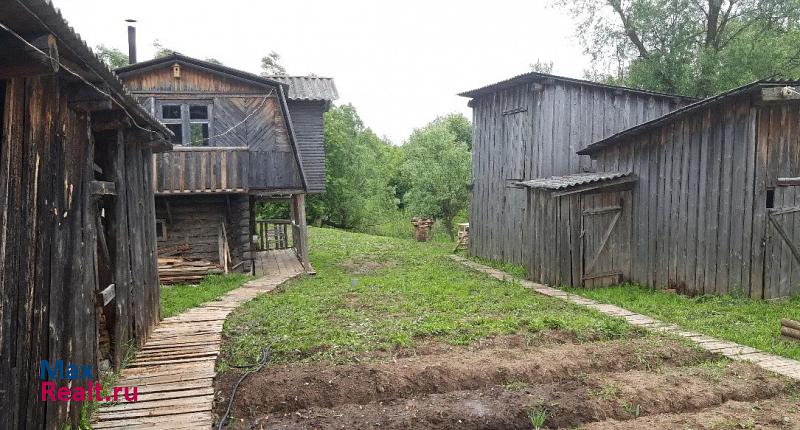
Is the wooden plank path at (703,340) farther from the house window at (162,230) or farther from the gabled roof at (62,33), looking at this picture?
the house window at (162,230)

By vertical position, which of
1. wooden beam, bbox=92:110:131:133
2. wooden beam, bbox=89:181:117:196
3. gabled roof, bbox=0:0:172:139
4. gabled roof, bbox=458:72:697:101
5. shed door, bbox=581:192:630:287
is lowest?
shed door, bbox=581:192:630:287

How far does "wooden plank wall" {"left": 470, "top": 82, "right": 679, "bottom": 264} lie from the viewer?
15180mm

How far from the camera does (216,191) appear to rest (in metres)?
13.8

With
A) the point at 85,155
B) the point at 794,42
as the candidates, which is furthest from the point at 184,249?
the point at 794,42

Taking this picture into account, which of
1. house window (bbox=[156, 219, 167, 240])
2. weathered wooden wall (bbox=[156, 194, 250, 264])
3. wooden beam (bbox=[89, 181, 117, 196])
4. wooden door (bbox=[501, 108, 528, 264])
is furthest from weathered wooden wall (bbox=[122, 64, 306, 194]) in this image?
wooden beam (bbox=[89, 181, 117, 196])

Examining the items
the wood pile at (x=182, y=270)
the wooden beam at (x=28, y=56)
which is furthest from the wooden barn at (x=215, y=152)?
the wooden beam at (x=28, y=56)

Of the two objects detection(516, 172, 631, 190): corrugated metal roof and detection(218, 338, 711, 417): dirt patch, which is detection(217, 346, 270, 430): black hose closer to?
detection(218, 338, 711, 417): dirt patch

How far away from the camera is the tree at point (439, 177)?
2812cm

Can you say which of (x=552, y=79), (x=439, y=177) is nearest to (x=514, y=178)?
(x=552, y=79)

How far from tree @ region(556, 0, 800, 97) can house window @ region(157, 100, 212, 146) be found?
16.6 meters

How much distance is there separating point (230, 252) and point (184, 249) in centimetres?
128

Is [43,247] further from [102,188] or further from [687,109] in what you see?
[687,109]

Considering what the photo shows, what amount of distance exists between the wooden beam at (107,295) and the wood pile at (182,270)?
751 centimetres

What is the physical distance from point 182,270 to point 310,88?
7117 mm
